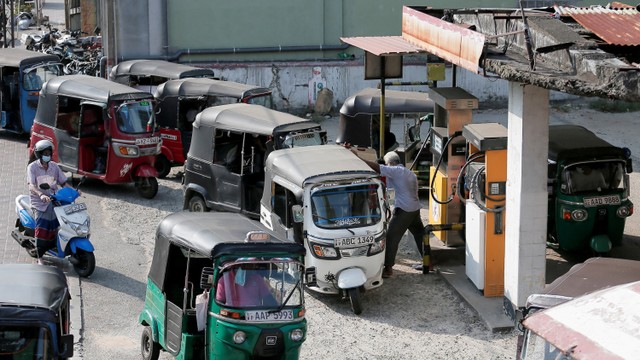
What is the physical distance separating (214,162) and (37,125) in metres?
4.42

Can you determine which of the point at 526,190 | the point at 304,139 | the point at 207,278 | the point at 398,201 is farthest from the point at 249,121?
the point at 207,278

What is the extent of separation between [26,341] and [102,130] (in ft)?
33.7

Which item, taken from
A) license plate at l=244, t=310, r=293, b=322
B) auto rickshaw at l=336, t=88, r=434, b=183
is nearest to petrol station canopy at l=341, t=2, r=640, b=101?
license plate at l=244, t=310, r=293, b=322

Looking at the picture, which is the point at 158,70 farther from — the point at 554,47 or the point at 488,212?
the point at 554,47

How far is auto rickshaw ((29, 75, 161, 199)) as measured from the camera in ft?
59.7

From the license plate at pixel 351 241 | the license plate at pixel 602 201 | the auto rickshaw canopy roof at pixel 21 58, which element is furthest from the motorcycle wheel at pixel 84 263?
the auto rickshaw canopy roof at pixel 21 58

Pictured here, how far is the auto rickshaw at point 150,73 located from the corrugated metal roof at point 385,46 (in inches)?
200

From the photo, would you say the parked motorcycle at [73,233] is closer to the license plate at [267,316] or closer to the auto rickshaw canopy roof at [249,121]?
the auto rickshaw canopy roof at [249,121]

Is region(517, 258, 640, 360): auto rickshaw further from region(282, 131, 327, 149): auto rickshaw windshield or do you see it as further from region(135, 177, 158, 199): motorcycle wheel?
region(135, 177, 158, 199): motorcycle wheel

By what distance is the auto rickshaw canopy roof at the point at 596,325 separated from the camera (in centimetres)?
641

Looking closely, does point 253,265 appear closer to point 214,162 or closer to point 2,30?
point 214,162

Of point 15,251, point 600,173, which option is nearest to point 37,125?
point 15,251

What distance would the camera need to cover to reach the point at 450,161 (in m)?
15.1

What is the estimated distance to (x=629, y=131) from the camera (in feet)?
83.1
